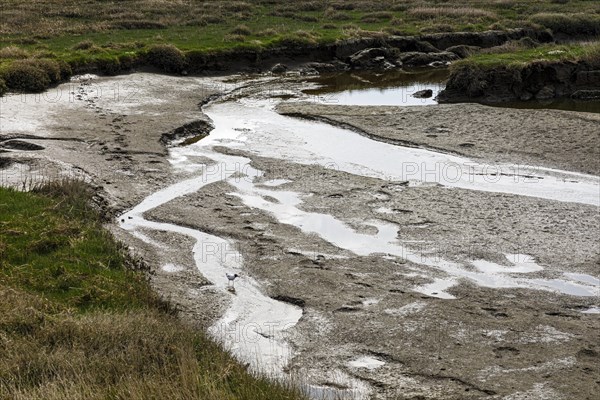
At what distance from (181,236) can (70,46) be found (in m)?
27.3

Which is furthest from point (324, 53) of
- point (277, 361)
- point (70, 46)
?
point (277, 361)

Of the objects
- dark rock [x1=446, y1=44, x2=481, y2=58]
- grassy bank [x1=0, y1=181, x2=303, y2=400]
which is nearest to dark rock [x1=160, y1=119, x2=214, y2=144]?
grassy bank [x1=0, y1=181, x2=303, y2=400]

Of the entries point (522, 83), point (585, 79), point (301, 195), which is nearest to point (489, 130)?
point (301, 195)

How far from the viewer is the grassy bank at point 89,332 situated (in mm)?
9470

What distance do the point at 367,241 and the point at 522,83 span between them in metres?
22.2

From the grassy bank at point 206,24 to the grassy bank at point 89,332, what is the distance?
19.3m

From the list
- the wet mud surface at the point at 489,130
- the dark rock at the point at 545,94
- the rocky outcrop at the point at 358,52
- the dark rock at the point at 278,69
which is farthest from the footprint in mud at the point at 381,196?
the dark rock at the point at 278,69

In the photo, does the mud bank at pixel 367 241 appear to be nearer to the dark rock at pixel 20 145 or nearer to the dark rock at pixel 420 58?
the dark rock at pixel 20 145

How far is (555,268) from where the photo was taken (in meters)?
17.0

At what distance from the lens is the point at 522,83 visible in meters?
38.0

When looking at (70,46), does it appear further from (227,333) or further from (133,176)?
(227,333)

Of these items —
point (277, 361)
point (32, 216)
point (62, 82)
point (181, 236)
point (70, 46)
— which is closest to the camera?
point (277, 361)

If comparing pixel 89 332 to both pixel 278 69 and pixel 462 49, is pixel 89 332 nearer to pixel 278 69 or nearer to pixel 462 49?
pixel 278 69

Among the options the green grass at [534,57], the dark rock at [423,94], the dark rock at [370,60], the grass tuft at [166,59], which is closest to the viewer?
the dark rock at [423,94]
